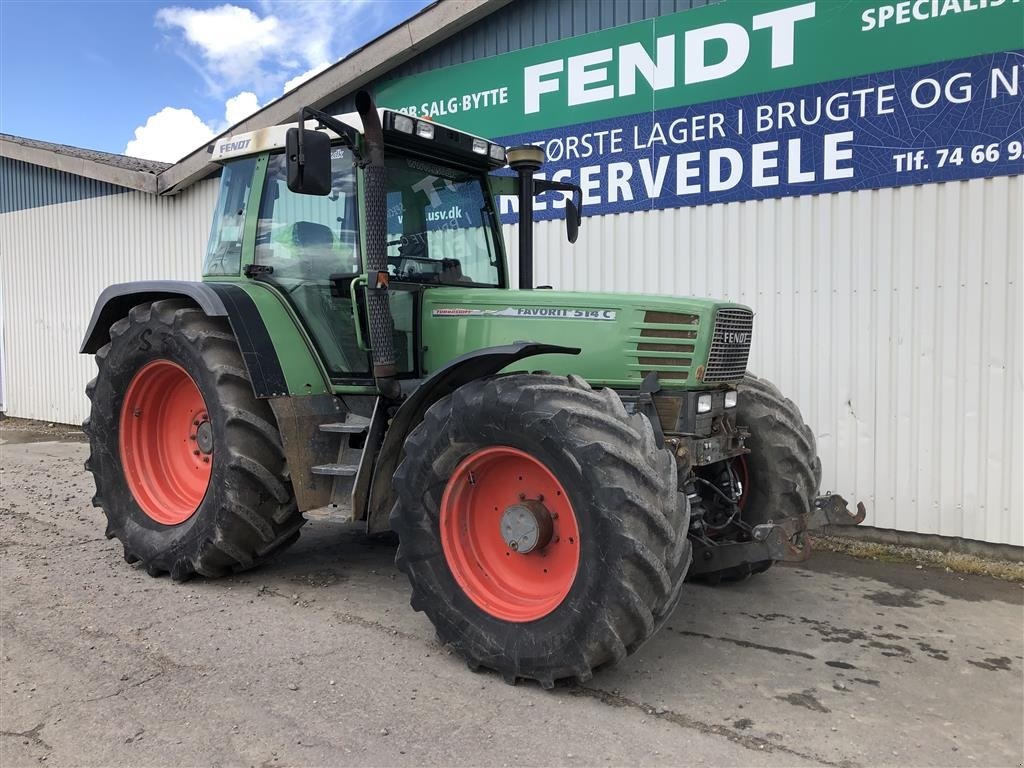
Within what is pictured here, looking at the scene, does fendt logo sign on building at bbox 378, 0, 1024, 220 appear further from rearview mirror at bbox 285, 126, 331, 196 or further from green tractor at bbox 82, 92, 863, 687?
rearview mirror at bbox 285, 126, 331, 196

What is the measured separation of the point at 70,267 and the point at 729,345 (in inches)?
434

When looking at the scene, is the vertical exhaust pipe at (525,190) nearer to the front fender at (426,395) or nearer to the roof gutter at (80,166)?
the front fender at (426,395)

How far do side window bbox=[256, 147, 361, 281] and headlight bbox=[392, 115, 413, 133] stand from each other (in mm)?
461

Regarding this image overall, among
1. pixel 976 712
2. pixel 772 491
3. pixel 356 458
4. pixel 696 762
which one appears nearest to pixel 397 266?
pixel 356 458

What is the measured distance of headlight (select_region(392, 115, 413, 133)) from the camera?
13.8 ft

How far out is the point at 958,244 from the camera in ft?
18.5

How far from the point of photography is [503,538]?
3693mm

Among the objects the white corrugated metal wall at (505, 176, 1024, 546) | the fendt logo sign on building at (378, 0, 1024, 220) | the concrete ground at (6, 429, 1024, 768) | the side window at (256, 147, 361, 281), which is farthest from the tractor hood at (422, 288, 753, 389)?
the fendt logo sign on building at (378, 0, 1024, 220)

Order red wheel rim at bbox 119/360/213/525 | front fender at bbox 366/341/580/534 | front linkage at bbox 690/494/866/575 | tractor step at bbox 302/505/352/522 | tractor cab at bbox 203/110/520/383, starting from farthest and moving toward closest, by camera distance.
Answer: red wheel rim at bbox 119/360/213/525 → tractor cab at bbox 203/110/520/383 → tractor step at bbox 302/505/352/522 → front linkage at bbox 690/494/866/575 → front fender at bbox 366/341/580/534

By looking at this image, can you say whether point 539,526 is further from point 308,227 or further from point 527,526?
point 308,227

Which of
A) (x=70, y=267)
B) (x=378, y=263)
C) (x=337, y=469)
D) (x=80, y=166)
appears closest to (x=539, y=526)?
(x=337, y=469)

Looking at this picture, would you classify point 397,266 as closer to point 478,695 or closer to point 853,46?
point 478,695

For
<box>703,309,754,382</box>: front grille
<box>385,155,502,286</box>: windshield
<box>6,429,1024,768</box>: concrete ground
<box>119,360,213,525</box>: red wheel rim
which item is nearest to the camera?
<box>6,429,1024,768</box>: concrete ground

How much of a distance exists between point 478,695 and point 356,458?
1659mm
